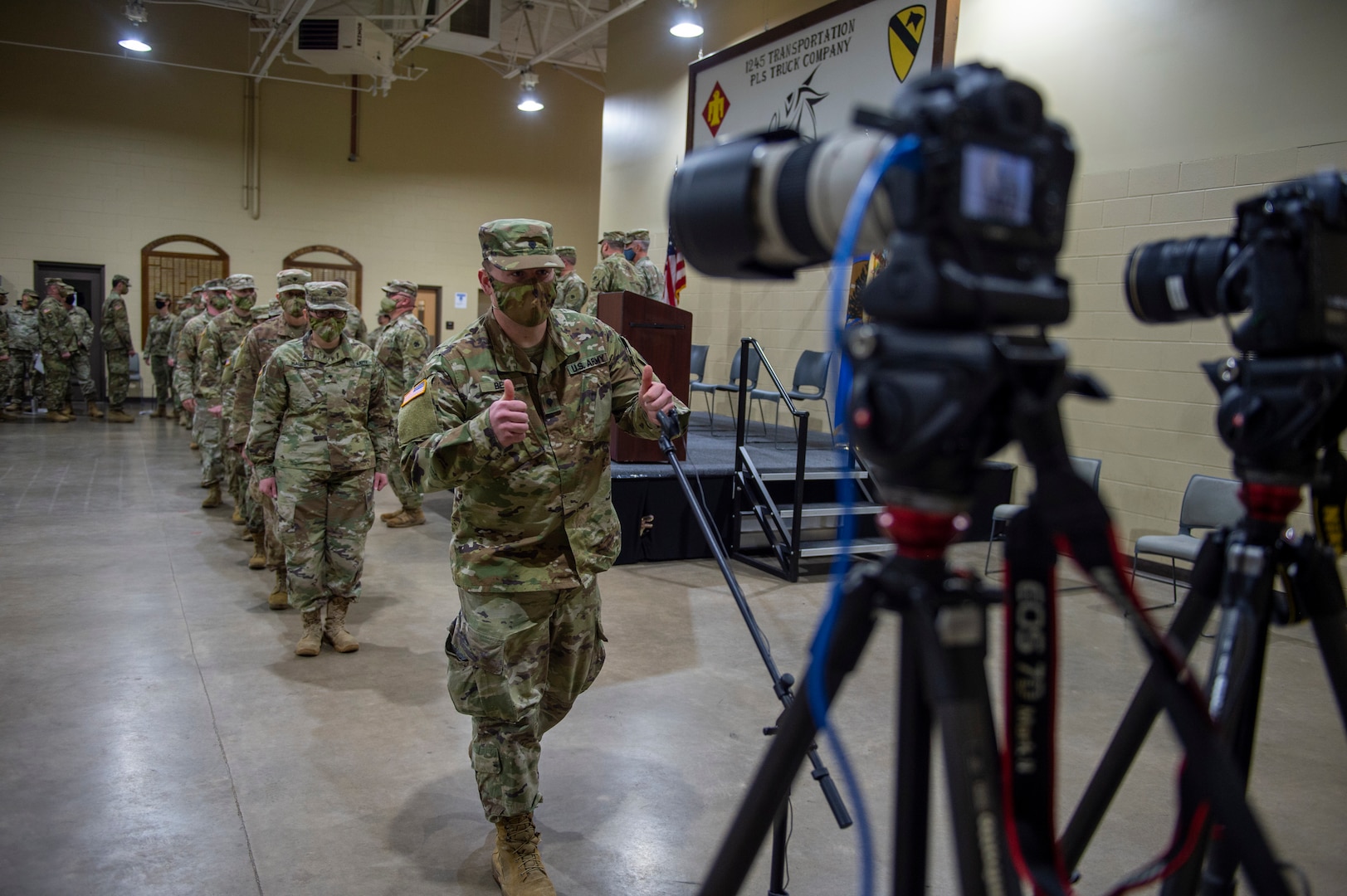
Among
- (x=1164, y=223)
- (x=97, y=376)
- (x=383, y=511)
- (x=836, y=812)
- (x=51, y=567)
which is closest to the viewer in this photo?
(x=836, y=812)

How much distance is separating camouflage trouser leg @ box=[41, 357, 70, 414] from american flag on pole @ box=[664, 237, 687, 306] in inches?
328

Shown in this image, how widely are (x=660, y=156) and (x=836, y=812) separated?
33.3 feet

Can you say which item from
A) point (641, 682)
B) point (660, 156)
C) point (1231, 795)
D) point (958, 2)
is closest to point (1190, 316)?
point (1231, 795)

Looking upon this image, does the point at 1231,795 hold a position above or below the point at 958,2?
below

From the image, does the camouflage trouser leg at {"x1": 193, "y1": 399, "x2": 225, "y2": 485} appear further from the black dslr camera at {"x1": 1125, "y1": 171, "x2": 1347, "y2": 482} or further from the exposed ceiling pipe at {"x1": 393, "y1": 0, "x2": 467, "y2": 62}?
the black dslr camera at {"x1": 1125, "y1": 171, "x2": 1347, "y2": 482}

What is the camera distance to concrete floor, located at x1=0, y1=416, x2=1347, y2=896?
8.39ft

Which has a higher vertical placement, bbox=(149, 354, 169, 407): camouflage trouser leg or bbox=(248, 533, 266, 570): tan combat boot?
bbox=(149, 354, 169, 407): camouflage trouser leg

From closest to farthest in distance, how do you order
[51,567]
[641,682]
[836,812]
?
1. [836,812]
2. [641,682]
3. [51,567]

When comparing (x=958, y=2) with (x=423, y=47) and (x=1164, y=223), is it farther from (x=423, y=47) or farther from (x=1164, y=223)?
(x=423, y=47)

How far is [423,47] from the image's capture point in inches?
612

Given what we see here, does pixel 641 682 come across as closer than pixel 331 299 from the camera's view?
Yes

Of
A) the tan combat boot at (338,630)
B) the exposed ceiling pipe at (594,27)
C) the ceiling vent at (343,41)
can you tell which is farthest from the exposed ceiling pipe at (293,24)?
the tan combat boot at (338,630)

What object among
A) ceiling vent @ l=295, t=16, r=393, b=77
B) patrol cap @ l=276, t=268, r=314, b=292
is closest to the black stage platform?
patrol cap @ l=276, t=268, r=314, b=292

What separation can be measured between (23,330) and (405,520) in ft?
28.6
